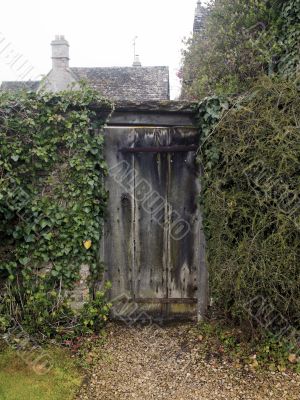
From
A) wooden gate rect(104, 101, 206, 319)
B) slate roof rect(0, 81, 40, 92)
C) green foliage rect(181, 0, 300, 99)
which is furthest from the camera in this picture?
green foliage rect(181, 0, 300, 99)

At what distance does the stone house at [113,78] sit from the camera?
1509 centimetres

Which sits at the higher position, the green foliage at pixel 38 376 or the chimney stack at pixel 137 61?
the chimney stack at pixel 137 61

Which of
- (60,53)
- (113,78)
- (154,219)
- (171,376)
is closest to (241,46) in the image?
(154,219)

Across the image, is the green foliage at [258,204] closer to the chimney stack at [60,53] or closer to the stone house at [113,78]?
the stone house at [113,78]

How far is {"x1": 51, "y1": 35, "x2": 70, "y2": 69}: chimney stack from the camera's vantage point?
15.1 m

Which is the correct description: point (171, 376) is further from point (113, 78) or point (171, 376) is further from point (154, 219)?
point (113, 78)

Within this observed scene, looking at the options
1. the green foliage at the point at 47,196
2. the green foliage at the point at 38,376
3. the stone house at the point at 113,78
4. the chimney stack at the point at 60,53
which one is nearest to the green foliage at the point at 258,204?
the green foliage at the point at 47,196

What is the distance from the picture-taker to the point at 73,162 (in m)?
3.52

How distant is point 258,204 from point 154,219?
125 cm

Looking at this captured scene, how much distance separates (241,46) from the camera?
5.70m

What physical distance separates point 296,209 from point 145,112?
5.84ft

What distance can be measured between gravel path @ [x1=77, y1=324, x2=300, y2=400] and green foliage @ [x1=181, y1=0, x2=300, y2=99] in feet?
9.14

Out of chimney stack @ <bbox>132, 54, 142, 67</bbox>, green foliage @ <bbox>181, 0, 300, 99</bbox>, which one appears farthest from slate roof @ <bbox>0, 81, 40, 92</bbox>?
chimney stack @ <bbox>132, 54, 142, 67</bbox>

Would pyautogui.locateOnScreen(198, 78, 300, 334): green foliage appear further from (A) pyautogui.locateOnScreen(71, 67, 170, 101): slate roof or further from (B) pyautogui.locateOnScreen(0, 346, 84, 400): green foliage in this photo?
(A) pyautogui.locateOnScreen(71, 67, 170, 101): slate roof
